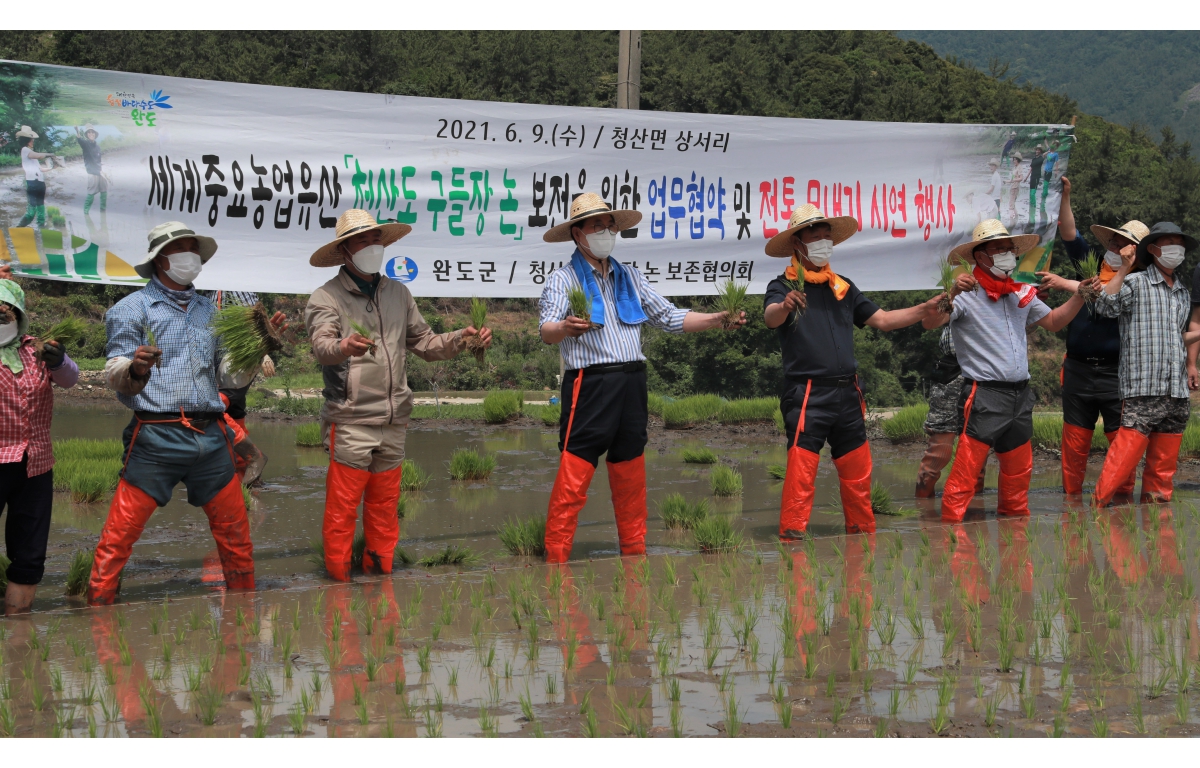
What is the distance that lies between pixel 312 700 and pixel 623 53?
6.36 meters

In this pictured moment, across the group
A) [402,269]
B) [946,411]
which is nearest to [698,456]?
[946,411]

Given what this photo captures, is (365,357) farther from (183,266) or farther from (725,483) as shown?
(725,483)

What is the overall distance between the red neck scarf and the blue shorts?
4.60 m

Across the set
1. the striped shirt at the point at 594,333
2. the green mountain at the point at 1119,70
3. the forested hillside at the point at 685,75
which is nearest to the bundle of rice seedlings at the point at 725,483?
the striped shirt at the point at 594,333


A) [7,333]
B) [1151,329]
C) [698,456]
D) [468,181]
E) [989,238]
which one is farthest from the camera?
[698,456]

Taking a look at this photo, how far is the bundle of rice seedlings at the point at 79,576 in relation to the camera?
5.84 m

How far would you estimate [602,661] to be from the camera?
4.57 metres

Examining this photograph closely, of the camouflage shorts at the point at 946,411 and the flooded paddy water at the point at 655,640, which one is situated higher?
the camouflage shorts at the point at 946,411

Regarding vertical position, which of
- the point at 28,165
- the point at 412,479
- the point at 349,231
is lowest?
the point at 412,479

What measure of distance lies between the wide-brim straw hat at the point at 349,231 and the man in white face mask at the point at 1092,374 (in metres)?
4.67

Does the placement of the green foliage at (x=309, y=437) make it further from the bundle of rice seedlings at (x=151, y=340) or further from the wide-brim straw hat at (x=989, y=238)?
the wide-brim straw hat at (x=989, y=238)

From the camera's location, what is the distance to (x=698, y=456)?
34.6 ft

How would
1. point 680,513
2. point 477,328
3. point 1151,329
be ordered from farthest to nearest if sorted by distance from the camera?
1. point 1151,329
2. point 680,513
3. point 477,328

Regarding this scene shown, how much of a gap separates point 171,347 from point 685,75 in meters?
33.4
